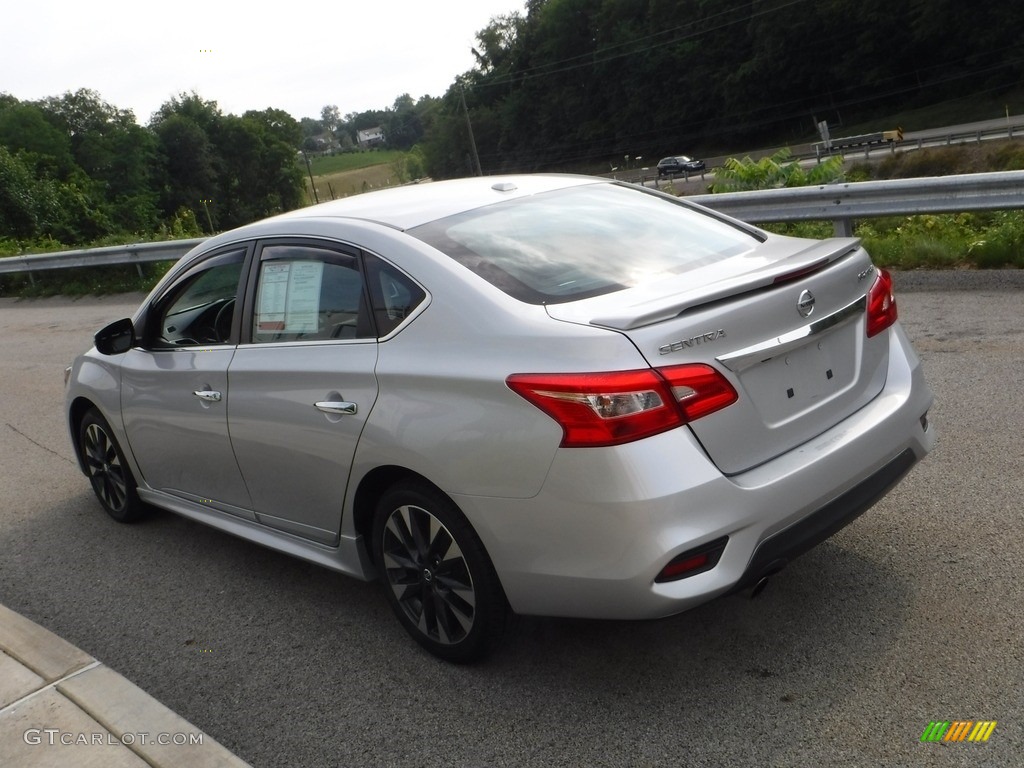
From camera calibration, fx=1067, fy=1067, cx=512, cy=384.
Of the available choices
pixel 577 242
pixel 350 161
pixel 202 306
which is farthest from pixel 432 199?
pixel 350 161

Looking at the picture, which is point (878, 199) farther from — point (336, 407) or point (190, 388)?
point (336, 407)

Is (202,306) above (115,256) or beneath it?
above

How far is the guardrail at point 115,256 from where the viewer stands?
55.4ft

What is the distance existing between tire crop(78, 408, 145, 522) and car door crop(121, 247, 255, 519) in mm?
301

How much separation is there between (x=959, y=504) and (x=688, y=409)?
6.31 feet

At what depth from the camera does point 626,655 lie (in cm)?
371

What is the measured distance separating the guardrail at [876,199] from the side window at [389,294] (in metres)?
5.85

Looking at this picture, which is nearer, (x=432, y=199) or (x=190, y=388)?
(x=432, y=199)

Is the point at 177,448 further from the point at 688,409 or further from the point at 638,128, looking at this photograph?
the point at 638,128

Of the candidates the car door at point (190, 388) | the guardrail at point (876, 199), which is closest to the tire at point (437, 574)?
the car door at point (190, 388)

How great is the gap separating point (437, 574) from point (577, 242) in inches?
50.6

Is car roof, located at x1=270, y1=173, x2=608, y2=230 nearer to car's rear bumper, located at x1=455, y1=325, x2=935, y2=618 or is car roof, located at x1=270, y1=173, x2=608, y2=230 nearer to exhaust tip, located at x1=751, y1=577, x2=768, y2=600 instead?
car's rear bumper, located at x1=455, y1=325, x2=935, y2=618

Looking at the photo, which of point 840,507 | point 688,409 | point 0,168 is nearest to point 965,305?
point 840,507

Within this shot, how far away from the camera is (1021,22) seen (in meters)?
65.0
